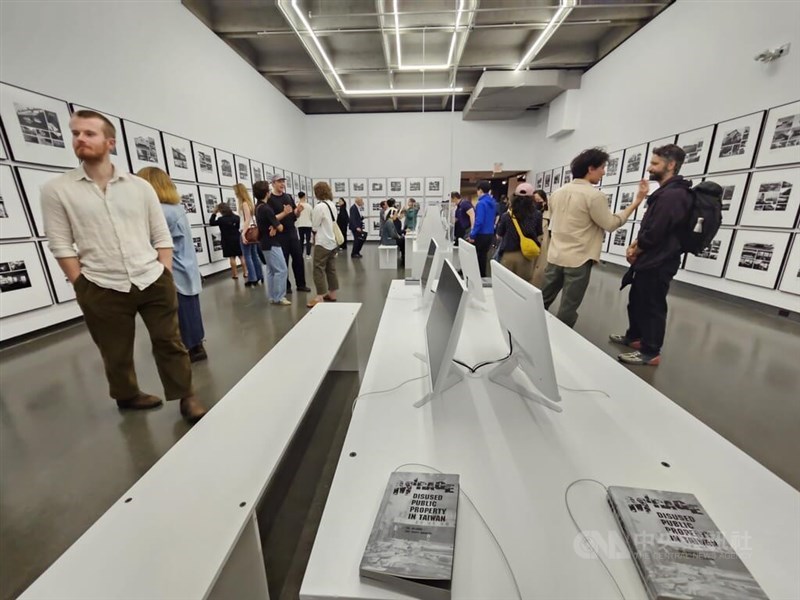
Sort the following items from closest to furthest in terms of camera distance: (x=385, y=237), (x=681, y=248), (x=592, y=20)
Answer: (x=681, y=248) < (x=592, y=20) < (x=385, y=237)

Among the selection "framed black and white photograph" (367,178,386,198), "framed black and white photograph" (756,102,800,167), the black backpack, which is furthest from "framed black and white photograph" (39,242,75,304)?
"framed black and white photograph" (367,178,386,198)

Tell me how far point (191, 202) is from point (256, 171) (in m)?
2.30

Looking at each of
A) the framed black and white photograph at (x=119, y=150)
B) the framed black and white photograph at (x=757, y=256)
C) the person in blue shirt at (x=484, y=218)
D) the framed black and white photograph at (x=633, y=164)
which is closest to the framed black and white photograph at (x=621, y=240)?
the framed black and white photograph at (x=633, y=164)

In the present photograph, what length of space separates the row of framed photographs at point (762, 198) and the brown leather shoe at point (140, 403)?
14.4 feet

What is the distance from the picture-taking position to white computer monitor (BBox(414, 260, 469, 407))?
890mm

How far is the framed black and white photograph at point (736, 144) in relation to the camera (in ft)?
12.5

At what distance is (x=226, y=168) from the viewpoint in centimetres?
589

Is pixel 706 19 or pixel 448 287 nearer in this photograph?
pixel 448 287

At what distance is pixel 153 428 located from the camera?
6.25 ft

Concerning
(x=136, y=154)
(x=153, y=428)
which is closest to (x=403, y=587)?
(x=153, y=428)

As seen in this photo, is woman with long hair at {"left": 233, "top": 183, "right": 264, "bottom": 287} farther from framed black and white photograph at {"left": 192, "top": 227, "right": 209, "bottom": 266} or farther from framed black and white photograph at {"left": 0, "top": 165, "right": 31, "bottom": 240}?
framed black and white photograph at {"left": 0, "top": 165, "right": 31, "bottom": 240}

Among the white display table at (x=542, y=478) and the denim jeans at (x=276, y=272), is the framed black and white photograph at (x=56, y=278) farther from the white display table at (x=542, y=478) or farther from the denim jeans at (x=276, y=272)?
the white display table at (x=542, y=478)

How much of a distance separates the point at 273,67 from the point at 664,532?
29.5 feet

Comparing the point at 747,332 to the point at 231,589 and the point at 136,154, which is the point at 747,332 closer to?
the point at 231,589
